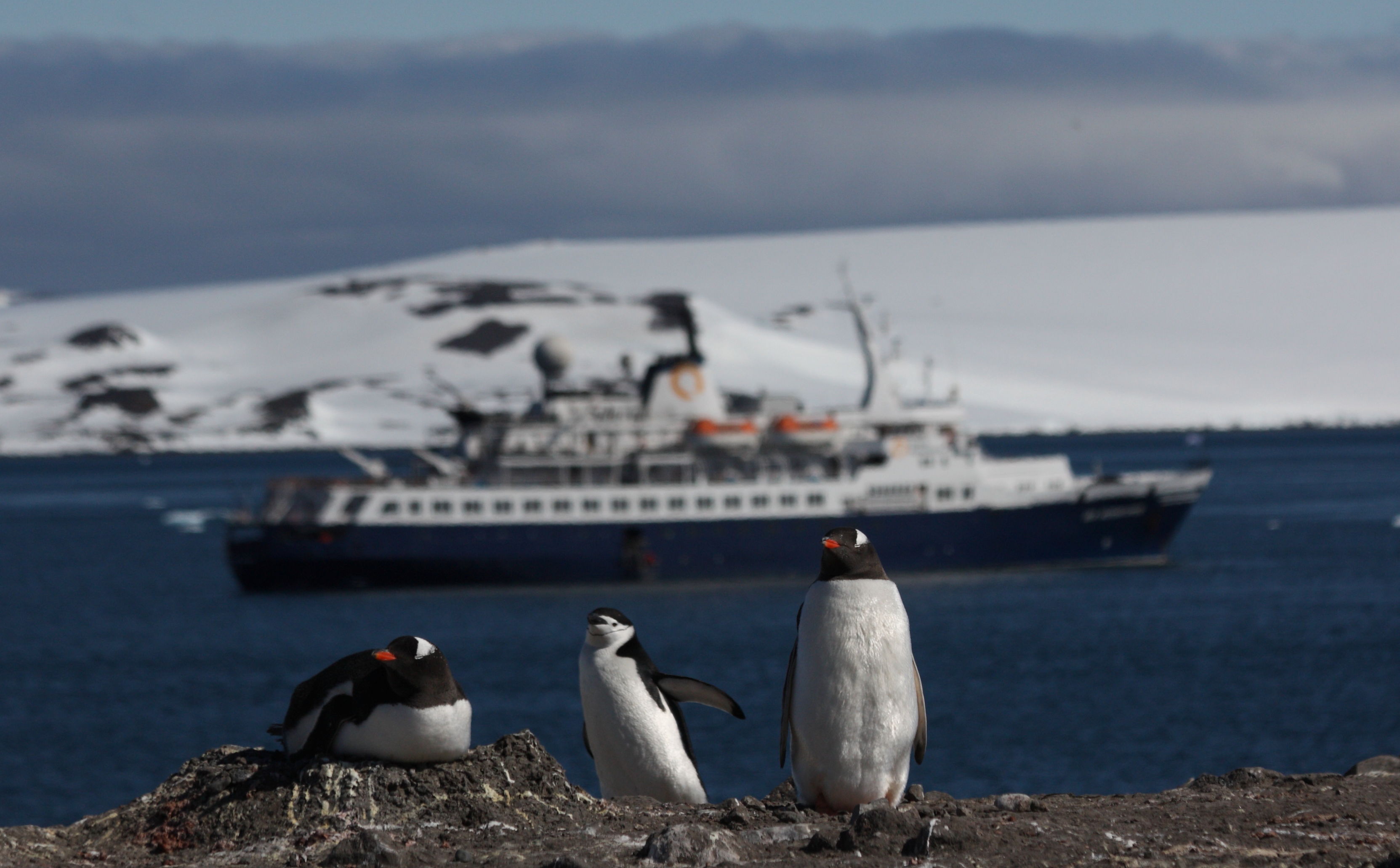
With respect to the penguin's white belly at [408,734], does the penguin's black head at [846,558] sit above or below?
above

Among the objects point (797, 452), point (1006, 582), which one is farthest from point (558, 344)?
point (1006, 582)

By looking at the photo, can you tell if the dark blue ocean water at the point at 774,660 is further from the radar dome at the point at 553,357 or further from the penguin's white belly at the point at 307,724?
the penguin's white belly at the point at 307,724

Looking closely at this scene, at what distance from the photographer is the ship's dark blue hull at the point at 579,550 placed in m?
50.9

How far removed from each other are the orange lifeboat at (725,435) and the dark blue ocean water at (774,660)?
14.3 ft

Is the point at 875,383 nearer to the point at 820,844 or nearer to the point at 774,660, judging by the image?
the point at 774,660

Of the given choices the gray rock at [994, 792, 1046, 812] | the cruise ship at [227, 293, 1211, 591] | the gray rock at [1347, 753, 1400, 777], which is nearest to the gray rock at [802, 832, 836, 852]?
the gray rock at [994, 792, 1046, 812]

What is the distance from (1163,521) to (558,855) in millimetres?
52016

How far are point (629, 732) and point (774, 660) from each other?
91.8 ft

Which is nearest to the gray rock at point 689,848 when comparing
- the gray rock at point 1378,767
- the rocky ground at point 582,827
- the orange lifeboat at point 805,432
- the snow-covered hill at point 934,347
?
the rocky ground at point 582,827

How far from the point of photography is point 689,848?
8039mm

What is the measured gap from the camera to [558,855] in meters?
8.28

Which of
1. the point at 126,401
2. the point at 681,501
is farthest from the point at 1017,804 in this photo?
the point at 126,401

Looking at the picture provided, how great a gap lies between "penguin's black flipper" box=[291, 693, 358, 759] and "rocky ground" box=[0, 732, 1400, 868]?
9 cm

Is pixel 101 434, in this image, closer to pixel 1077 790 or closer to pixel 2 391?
pixel 2 391
